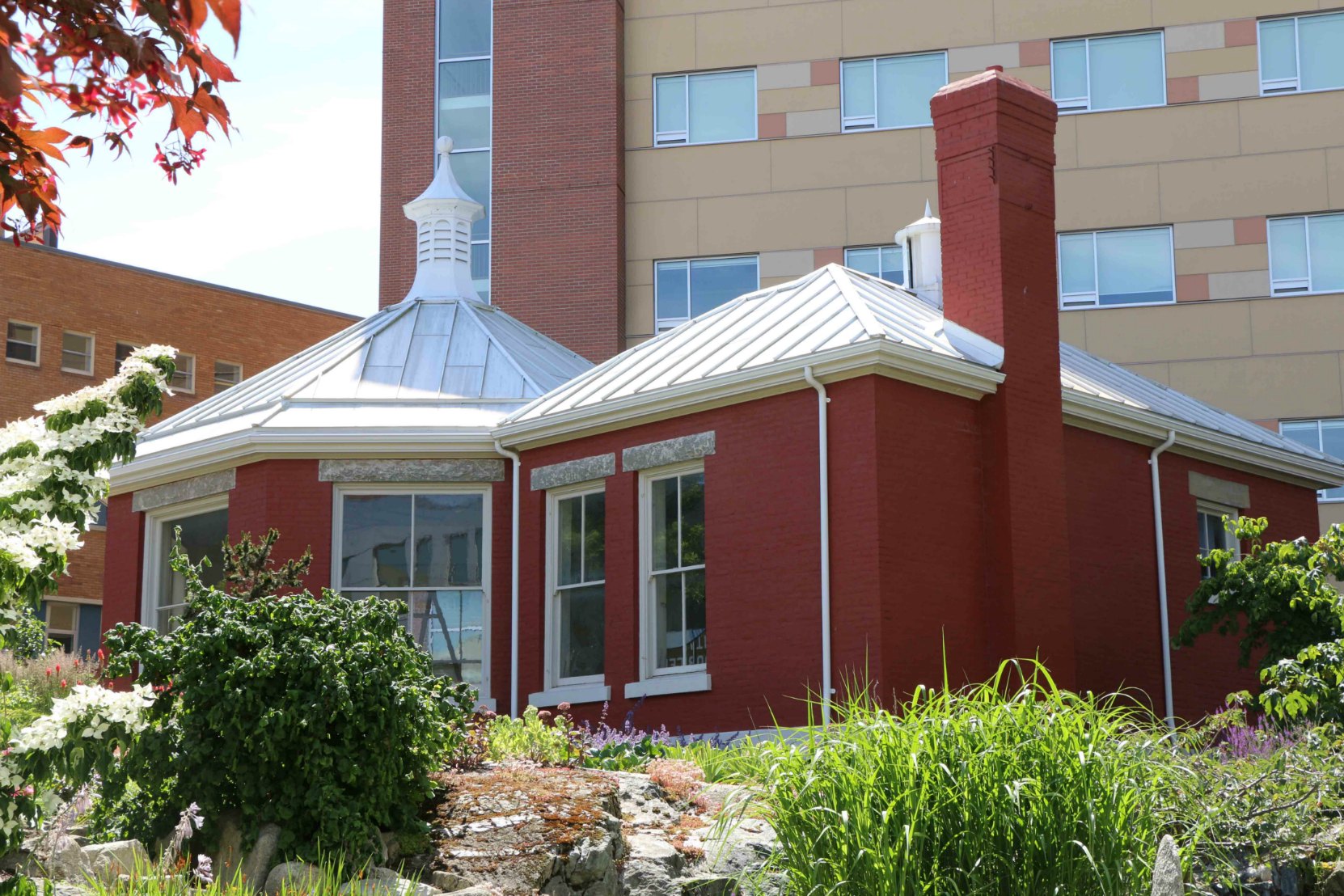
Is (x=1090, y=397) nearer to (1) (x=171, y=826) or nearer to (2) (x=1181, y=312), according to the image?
(1) (x=171, y=826)

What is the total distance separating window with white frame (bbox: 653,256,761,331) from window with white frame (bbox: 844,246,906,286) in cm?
180

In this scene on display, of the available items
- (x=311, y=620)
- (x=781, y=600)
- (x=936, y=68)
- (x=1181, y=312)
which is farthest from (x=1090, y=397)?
(x=936, y=68)

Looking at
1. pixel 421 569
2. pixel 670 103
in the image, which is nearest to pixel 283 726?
pixel 421 569

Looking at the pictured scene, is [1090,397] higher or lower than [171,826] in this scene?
higher

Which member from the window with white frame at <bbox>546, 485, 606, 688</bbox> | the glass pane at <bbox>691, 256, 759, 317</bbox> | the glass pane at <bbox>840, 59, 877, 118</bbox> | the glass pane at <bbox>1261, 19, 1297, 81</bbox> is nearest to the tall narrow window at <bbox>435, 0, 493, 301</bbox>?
the glass pane at <bbox>691, 256, 759, 317</bbox>

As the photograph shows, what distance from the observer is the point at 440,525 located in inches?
Answer: 729

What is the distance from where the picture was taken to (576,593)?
693 inches

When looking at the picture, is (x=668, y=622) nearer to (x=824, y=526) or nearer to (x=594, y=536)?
(x=594, y=536)

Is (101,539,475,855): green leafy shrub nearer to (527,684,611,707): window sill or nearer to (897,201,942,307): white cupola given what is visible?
(527,684,611,707): window sill

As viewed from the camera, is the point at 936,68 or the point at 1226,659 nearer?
the point at 1226,659

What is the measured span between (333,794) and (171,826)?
1.01 meters

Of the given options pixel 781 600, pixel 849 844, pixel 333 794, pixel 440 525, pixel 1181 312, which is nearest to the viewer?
pixel 849 844

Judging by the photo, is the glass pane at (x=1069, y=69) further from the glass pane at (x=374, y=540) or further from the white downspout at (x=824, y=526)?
the white downspout at (x=824, y=526)

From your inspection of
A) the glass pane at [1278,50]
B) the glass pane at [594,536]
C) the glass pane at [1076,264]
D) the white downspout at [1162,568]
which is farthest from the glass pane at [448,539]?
the glass pane at [1278,50]
